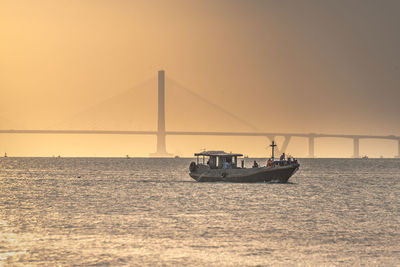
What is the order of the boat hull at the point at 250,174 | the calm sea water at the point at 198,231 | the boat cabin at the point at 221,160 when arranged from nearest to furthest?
the calm sea water at the point at 198,231 → the boat hull at the point at 250,174 → the boat cabin at the point at 221,160

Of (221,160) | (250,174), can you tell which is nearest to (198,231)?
(250,174)

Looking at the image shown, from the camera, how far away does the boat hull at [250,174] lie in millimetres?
81125

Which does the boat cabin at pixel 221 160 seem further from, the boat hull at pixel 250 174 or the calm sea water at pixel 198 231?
the calm sea water at pixel 198 231

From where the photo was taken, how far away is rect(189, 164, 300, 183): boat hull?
3194 inches

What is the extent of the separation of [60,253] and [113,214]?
1796 centimetres

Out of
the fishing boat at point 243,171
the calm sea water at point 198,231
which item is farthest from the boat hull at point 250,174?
the calm sea water at point 198,231

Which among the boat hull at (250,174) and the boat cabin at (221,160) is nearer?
the boat hull at (250,174)

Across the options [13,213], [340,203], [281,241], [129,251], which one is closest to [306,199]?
[340,203]

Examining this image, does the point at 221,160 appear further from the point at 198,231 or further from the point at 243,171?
the point at 198,231

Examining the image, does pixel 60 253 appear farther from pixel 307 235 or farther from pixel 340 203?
pixel 340 203

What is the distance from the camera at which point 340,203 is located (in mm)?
61500

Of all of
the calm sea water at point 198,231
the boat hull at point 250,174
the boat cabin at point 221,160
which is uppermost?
the boat cabin at point 221,160

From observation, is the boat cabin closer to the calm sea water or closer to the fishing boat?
the fishing boat

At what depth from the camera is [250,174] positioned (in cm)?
8094
